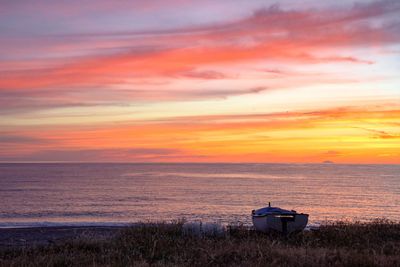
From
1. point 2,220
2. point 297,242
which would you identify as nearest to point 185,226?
point 297,242

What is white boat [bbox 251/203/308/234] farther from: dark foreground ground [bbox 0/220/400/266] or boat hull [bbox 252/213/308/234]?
dark foreground ground [bbox 0/220/400/266]

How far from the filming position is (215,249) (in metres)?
13.5

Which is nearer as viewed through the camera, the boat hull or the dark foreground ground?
the dark foreground ground

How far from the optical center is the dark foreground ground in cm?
1177

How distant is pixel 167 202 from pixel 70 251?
43.3 metres

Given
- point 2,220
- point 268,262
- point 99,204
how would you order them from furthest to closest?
point 99,204
point 2,220
point 268,262

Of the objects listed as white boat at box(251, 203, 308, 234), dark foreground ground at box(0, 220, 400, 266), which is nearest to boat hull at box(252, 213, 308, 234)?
white boat at box(251, 203, 308, 234)

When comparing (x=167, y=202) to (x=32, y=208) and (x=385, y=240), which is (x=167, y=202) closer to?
(x=32, y=208)

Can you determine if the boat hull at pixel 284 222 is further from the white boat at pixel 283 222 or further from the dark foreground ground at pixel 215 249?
the dark foreground ground at pixel 215 249

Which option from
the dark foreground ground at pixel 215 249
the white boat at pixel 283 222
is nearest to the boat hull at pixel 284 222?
the white boat at pixel 283 222

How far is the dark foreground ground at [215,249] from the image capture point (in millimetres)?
11773

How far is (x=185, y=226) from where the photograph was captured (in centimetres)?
1764

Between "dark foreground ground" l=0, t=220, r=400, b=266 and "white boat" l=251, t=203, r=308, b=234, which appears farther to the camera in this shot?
"white boat" l=251, t=203, r=308, b=234

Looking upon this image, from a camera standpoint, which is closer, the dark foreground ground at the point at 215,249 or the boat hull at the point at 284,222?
the dark foreground ground at the point at 215,249
